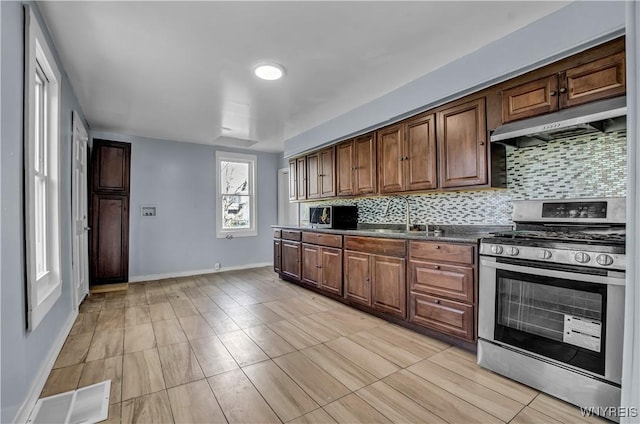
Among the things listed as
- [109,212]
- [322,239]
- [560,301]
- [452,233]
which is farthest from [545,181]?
[109,212]

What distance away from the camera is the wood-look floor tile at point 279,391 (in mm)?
1713

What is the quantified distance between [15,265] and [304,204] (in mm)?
4431

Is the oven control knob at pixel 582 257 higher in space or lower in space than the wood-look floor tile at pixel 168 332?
higher

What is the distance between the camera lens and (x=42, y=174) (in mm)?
2277

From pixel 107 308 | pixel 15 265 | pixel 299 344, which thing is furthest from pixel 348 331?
pixel 107 308

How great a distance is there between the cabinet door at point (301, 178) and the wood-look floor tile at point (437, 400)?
3.33m

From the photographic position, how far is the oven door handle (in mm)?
1592

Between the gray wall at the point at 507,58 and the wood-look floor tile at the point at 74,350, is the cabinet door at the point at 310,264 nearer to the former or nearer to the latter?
the gray wall at the point at 507,58

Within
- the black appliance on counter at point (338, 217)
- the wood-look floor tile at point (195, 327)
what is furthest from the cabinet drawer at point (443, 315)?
the wood-look floor tile at point (195, 327)

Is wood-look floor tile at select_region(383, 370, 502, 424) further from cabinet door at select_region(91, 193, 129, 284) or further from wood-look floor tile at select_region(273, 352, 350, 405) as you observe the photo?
cabinet door at select_region(91, 193, 129, 284)

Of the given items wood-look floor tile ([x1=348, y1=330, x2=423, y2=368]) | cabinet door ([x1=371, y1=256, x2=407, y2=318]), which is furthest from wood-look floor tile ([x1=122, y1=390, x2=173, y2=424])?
cabinet door ([x1=371, y1=256, x2=407, y2=318])

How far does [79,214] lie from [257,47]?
118 inches

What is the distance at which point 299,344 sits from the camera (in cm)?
258

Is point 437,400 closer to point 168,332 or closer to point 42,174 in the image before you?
point 168,332
